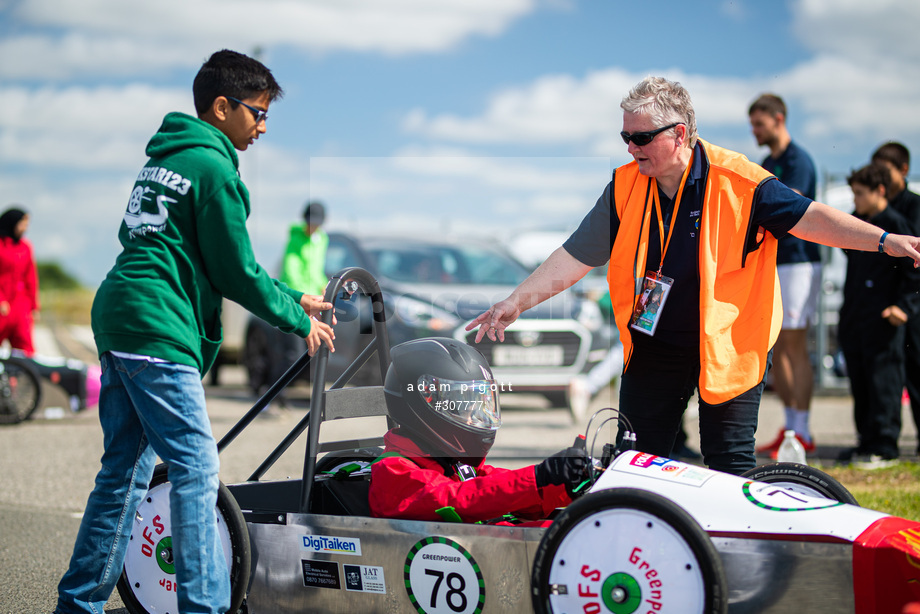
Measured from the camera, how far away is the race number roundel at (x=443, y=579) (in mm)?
2611

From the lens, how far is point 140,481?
2799mm

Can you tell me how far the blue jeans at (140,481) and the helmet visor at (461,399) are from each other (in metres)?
0.70

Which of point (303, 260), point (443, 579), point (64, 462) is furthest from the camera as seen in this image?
point (303, 260)

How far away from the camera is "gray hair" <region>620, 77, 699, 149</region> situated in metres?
2.98

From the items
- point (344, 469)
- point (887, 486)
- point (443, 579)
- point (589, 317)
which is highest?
point (589, 317)

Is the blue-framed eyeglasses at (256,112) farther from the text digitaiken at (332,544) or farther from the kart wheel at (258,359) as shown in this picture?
the kart wheel at (258,359)

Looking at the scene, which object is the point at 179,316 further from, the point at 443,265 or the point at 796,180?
the point at 443,265

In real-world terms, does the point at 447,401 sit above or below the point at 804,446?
above

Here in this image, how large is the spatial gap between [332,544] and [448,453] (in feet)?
1.55

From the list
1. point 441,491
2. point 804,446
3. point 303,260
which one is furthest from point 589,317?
point 441,491

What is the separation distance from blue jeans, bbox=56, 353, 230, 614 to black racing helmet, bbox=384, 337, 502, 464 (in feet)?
2.15

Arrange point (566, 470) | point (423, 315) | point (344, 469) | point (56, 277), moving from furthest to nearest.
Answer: point (56, 277), point (423, 315), point (344, 469), point (566, 470)

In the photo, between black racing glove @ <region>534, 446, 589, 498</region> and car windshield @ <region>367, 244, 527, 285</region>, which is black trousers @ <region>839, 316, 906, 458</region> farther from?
black racing glove @ <region>534, 446, 589, 498</region>

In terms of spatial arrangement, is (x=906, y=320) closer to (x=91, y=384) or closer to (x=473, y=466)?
(x=473, y=466)
